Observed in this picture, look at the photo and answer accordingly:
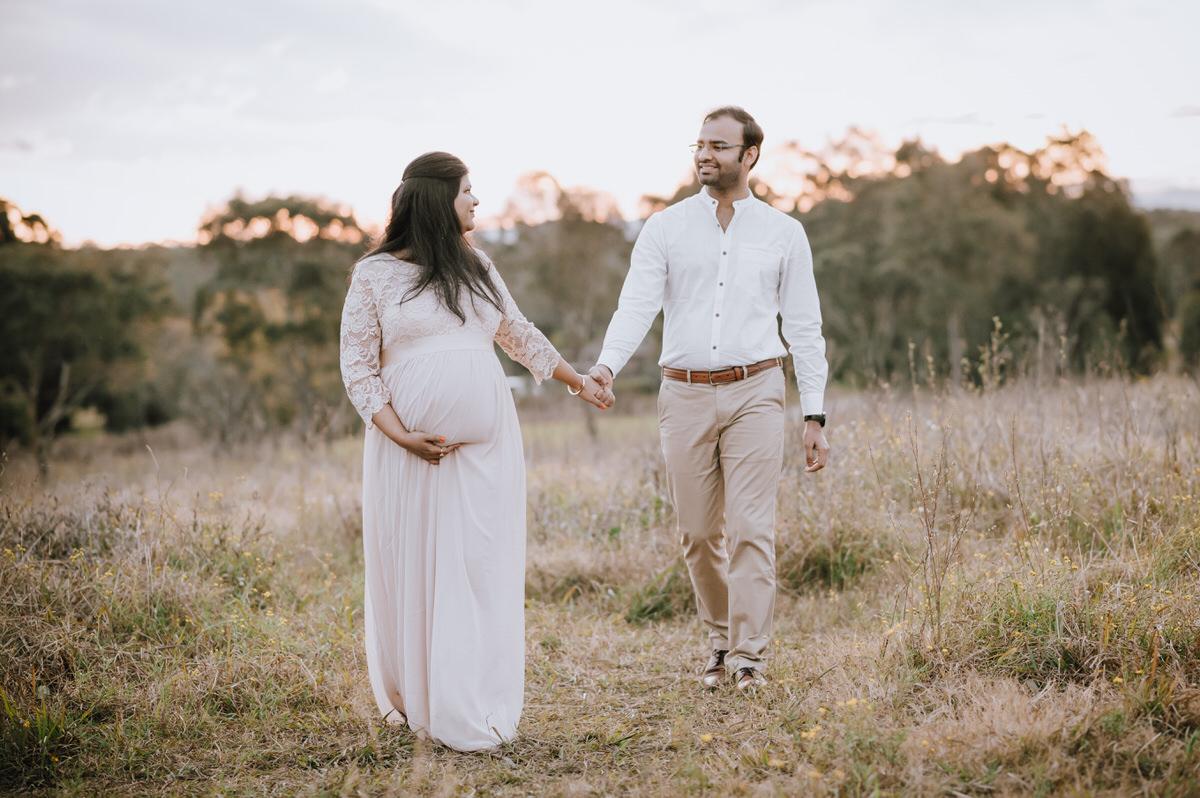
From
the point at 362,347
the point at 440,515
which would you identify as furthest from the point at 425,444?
the point at 362,347

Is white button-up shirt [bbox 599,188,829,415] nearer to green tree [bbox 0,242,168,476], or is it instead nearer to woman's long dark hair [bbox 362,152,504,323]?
woman's long dark hair [bbox 362,152,504,323]

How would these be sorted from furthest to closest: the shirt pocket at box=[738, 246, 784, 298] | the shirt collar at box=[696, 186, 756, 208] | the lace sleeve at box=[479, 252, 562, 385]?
the shirt collar at box=[696, 186, 756, 208], the shirt pocket at box=[738, 246, 784, 298], the lace sleeve at box=[479, 252, 562, 385]

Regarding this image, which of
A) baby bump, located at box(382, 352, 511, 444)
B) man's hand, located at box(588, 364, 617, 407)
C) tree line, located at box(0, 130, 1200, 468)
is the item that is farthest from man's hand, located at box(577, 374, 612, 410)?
tree line, located at box(0, 130, 1200, 468)

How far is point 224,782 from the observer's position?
3.46 meters

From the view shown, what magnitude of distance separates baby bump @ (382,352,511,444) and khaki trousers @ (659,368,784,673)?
1.04 meters

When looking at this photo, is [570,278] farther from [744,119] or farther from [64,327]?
[744,119]

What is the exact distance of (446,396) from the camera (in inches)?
147

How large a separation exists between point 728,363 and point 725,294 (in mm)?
327

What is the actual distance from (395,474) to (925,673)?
7.48ft

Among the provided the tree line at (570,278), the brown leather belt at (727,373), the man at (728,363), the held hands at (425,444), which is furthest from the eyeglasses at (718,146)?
the tree line at (570,278)

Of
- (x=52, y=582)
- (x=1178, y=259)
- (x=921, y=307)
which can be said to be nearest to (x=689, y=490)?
(x=52, y=582)

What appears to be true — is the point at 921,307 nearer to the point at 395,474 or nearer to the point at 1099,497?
the point at 1099,497

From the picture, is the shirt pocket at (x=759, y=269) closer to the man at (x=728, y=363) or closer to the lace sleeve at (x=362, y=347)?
the man at (x=728, y=363)

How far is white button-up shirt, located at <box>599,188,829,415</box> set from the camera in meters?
4.36
